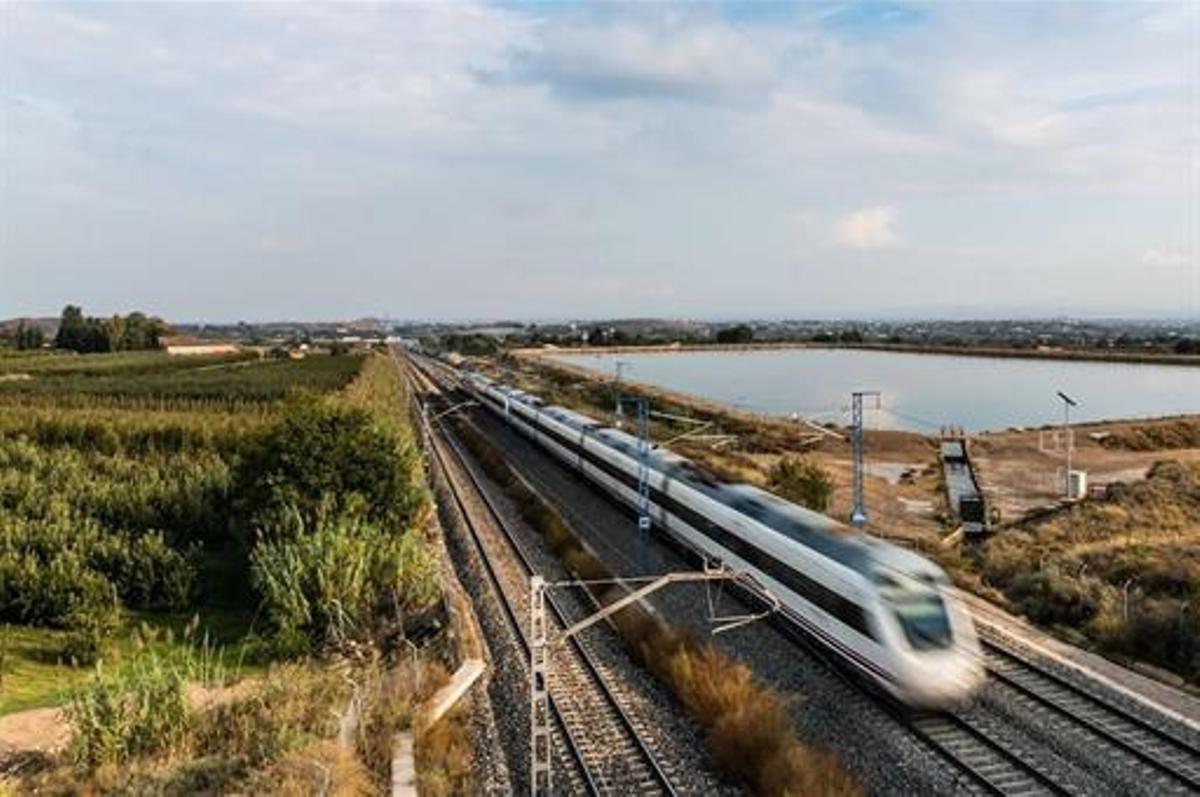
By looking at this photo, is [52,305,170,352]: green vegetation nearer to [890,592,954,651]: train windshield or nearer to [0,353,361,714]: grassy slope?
[0,353,361,714]: grassy slope

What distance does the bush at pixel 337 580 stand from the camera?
74.6ft

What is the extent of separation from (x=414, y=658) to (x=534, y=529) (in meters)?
15.0

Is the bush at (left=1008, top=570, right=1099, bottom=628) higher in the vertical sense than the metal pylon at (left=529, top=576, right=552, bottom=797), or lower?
lower

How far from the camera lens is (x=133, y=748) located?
51.9ft

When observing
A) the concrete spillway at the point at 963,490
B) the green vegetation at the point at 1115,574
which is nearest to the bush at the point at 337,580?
the green vegetation at the point at 1115,574

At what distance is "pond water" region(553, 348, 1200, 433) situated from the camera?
100125mm

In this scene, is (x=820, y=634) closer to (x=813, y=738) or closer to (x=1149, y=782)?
(x=813, y=738)

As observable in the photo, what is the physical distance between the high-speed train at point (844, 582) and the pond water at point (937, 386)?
46.9m

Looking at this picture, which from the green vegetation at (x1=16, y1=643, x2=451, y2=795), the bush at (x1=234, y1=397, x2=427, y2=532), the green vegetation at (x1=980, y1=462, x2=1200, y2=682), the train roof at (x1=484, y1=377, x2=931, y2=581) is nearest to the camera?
the green vegetation at (x1=16, y1=643, x2=451, y2=795)

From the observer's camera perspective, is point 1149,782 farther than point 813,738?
No

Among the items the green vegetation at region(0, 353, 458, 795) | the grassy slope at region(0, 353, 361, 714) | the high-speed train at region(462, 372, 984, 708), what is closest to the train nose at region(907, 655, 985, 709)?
the high-speed train at region(462, 372, 984, 708)

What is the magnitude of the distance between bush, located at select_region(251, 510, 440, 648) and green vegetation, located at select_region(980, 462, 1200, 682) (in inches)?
575

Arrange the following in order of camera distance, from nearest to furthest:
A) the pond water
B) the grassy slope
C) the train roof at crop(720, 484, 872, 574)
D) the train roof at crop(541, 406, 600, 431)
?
the train roof at crop(720, 484, 872, 574)
the grassy slope
the train roof at crop(541, 406, 600, 431)
the pond water

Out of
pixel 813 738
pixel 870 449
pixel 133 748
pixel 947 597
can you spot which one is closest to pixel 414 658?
pixel 133 748
